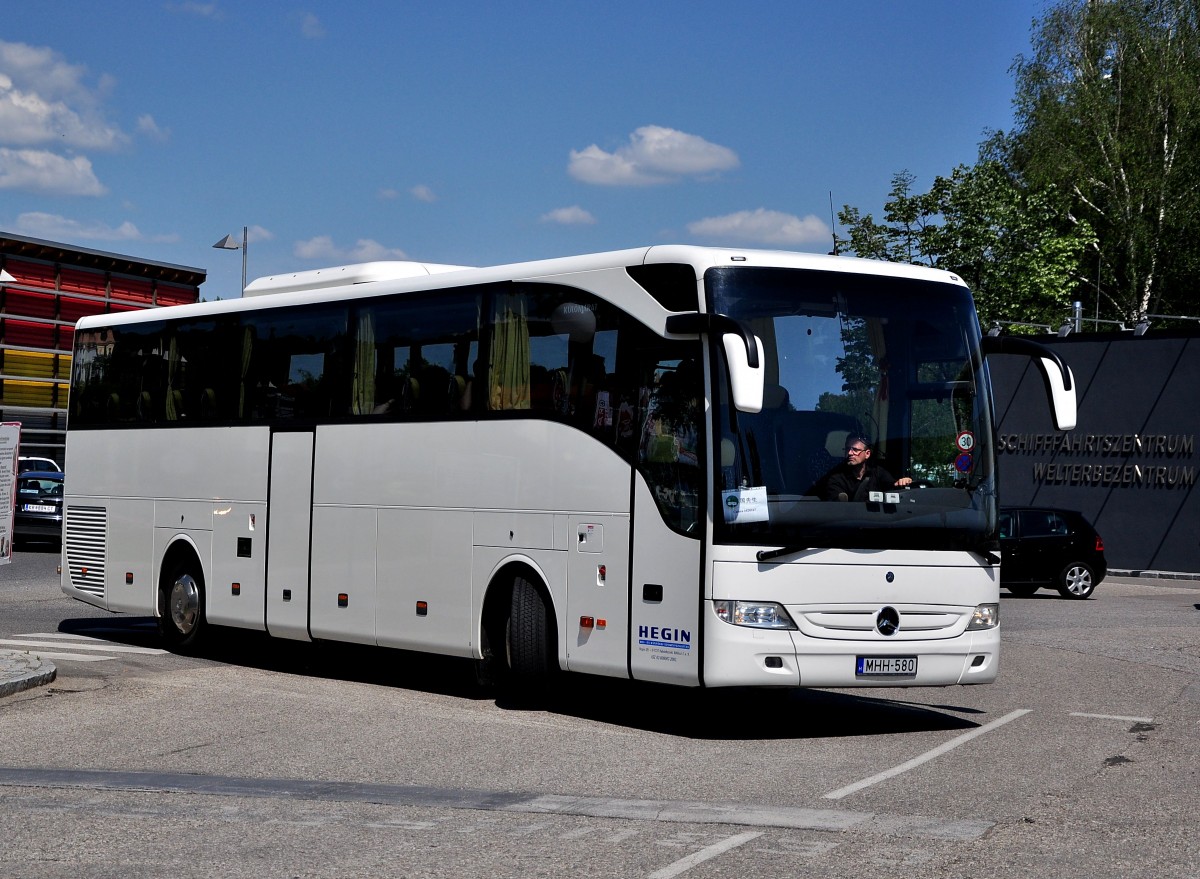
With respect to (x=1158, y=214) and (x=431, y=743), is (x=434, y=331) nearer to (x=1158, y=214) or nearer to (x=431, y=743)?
(x=431, y=743)

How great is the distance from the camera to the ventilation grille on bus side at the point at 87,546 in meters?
17.9

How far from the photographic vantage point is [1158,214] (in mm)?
58375

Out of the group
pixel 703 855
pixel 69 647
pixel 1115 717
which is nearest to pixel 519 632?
pixel 1115 717

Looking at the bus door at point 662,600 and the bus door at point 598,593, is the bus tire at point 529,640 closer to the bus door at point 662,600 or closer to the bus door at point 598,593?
the bus door at point 598,593

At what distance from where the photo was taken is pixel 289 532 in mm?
15250

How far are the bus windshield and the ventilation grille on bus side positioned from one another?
9.24 metres

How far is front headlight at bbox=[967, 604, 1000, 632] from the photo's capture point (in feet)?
37.6

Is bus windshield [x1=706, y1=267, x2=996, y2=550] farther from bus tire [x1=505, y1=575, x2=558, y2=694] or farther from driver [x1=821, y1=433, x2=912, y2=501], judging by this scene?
bus tire [x1=505, y1=575, x2=558, y2=694]

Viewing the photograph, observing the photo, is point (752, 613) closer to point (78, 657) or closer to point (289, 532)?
point (289, 532)

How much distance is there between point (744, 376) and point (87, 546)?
10.4 m

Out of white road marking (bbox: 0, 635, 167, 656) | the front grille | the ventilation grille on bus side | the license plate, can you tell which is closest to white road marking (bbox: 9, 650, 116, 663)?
white road marking (bbox: 0, 635, 167, 656)

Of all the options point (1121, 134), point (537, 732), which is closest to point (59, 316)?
point (537, 732)

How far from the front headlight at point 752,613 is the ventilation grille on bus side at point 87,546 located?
30.1 ft

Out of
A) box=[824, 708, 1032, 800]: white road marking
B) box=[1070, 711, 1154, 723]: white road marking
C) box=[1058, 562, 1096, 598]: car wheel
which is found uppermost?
box=[1058, 562, 1096, 598]: car wheel
